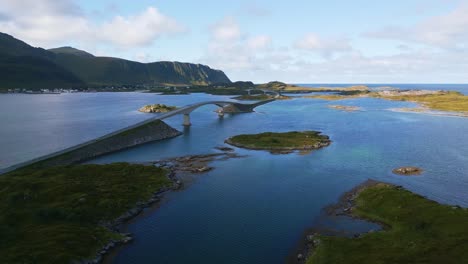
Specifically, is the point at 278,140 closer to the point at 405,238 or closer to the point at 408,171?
the point at 408,171

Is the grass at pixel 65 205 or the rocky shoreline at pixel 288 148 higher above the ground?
the grass at pixel 65 205

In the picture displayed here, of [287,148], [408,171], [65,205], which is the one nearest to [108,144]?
[65,205]

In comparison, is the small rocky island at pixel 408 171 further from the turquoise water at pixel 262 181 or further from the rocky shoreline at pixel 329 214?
the rocky shoreline at pixel 329 214

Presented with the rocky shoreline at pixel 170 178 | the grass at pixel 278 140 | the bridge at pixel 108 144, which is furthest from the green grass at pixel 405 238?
the bridge at pixel 108 144

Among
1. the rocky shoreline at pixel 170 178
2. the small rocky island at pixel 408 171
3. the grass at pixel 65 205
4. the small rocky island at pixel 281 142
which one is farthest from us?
the small rocky island at pixel 281 142

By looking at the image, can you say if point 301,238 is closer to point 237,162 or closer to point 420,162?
point 237,162

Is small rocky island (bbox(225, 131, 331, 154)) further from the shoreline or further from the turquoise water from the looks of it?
the turquoise water

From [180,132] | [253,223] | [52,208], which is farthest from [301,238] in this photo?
[180,132]
